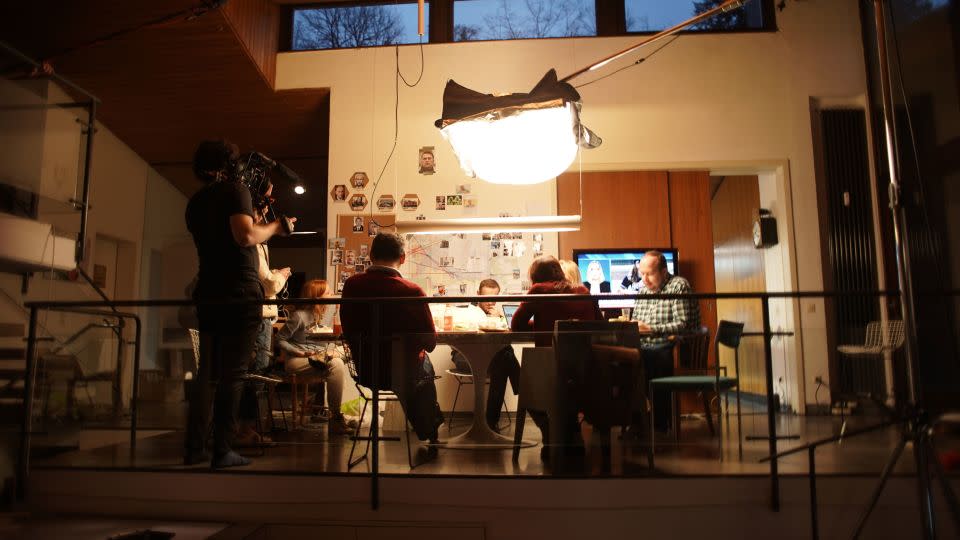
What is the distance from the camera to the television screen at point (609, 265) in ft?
19.2

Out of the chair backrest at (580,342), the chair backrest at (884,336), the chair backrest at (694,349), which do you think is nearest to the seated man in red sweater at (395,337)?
the chair backrest at (580,342)

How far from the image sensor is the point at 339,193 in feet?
20.2

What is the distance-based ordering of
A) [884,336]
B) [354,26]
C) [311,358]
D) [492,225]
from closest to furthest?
1. [884,336]
2. [311,358]
3. [492,225]
4. [354,26]

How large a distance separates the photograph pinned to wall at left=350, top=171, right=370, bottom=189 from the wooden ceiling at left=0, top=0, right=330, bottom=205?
95cm

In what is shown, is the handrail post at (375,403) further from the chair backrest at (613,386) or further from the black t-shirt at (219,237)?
the chair backrest at (613,386)

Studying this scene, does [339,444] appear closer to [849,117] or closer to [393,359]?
[393,359]

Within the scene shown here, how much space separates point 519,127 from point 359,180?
10.9 feet

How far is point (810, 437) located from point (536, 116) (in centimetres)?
201

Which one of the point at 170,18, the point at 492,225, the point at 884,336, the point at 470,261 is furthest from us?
the point at 470,261

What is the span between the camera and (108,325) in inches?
155

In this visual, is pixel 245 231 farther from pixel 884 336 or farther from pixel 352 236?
pixel 884 336

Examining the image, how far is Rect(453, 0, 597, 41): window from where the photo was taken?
20.8ft

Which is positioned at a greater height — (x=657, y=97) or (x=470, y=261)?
(x=657, y=97)

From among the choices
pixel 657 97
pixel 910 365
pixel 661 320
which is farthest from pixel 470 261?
pixel 910 365
